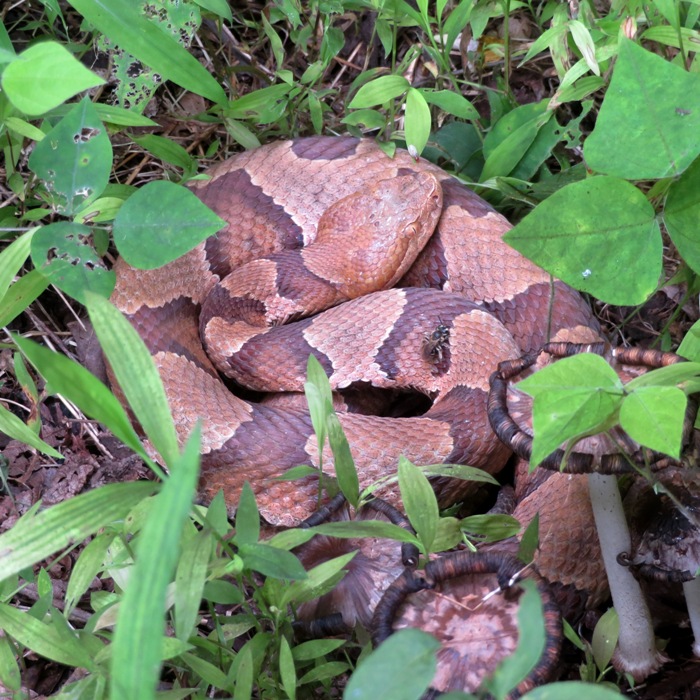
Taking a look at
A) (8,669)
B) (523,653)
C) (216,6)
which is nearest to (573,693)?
(523,653)

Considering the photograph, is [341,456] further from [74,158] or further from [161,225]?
[74,158]

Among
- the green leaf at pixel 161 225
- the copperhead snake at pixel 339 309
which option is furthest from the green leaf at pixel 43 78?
the copperhead snake at pixel 339 309

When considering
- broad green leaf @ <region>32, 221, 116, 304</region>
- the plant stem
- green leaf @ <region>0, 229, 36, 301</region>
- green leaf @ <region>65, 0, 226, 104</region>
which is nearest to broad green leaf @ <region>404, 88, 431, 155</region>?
green leaf @ <region>65, 0, 226, 104</region>

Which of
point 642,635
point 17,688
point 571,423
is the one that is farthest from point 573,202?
point 17,688

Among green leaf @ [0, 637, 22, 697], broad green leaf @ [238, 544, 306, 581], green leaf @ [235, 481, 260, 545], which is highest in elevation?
green leaf @ [235, 481, 260, 545]

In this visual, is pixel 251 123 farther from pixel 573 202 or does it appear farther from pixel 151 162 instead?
pixel 573 202

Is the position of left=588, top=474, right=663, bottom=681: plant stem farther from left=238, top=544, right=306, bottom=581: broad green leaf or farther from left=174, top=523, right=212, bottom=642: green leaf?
left=174, top=523, right=212, bottom=642: green leaf

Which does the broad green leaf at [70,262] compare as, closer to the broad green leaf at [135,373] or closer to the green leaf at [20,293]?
the green leaf at [20,293]
